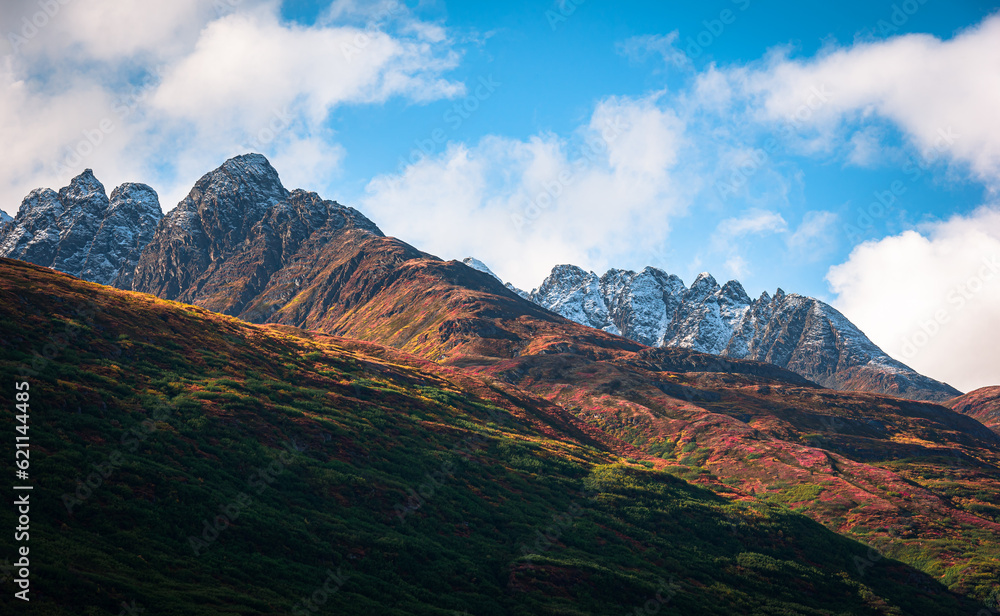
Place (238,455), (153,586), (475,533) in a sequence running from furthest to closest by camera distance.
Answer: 1. (475,533)
2. (238,455)
3. (153,586)

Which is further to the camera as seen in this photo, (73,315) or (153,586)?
(73,315)

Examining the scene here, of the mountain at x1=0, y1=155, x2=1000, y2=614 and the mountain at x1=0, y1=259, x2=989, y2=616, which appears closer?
the mountain at x1=0, y1=259, x2=989, y2=616

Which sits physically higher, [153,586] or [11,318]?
[11,318]

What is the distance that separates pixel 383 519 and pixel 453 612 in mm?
11146

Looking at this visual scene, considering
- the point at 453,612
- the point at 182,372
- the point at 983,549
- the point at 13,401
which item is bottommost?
the point at 983,549

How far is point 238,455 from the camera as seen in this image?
3944 centimetres

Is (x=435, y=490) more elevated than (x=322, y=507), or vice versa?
(x=435, y=490)

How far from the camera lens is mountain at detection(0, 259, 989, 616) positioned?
1070 inches

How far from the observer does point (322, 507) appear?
125 ft

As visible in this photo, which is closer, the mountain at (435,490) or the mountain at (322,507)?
the mountain at (322,507)

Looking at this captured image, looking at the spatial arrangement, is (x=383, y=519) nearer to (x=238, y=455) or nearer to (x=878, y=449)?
(x=238, y=455)

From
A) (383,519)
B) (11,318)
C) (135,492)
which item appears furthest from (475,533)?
(11,318)

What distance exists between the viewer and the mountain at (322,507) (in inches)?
1070

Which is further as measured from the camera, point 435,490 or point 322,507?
point 435,490
